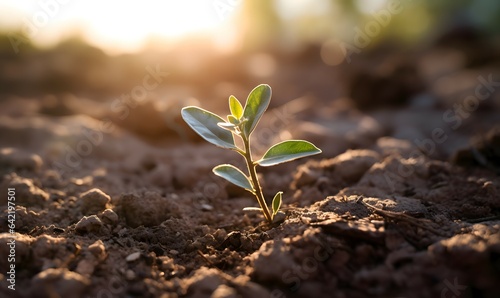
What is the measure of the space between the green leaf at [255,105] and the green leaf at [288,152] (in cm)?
13

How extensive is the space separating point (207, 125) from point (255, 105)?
227mm

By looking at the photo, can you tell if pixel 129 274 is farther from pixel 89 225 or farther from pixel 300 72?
pixel 300 72

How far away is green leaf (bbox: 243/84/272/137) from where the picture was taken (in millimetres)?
1760

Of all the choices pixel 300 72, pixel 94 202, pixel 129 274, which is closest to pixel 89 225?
pixel 94 202

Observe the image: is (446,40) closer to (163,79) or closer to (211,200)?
(163,79)

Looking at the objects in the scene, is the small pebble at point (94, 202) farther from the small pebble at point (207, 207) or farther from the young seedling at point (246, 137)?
the young seedling at point (246, 137)

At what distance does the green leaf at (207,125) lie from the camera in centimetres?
175

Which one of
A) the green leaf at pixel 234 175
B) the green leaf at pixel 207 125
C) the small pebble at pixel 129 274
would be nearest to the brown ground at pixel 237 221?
the small pebble at pixel 129 274

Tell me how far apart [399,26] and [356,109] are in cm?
852

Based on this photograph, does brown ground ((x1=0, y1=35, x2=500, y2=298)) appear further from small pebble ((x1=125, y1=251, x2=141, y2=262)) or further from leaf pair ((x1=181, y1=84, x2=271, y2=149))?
leaf pair ((x1=181, y1=84, x2=271, y2=149))

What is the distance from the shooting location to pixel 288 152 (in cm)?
173

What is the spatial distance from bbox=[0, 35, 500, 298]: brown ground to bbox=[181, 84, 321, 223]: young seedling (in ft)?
0.76

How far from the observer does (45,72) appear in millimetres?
6051

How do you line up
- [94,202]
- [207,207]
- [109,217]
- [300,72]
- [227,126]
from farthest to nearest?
1. [300,72]
2. [207,207]
3. [94,202]
4. [109,217]
5. [227,126]
